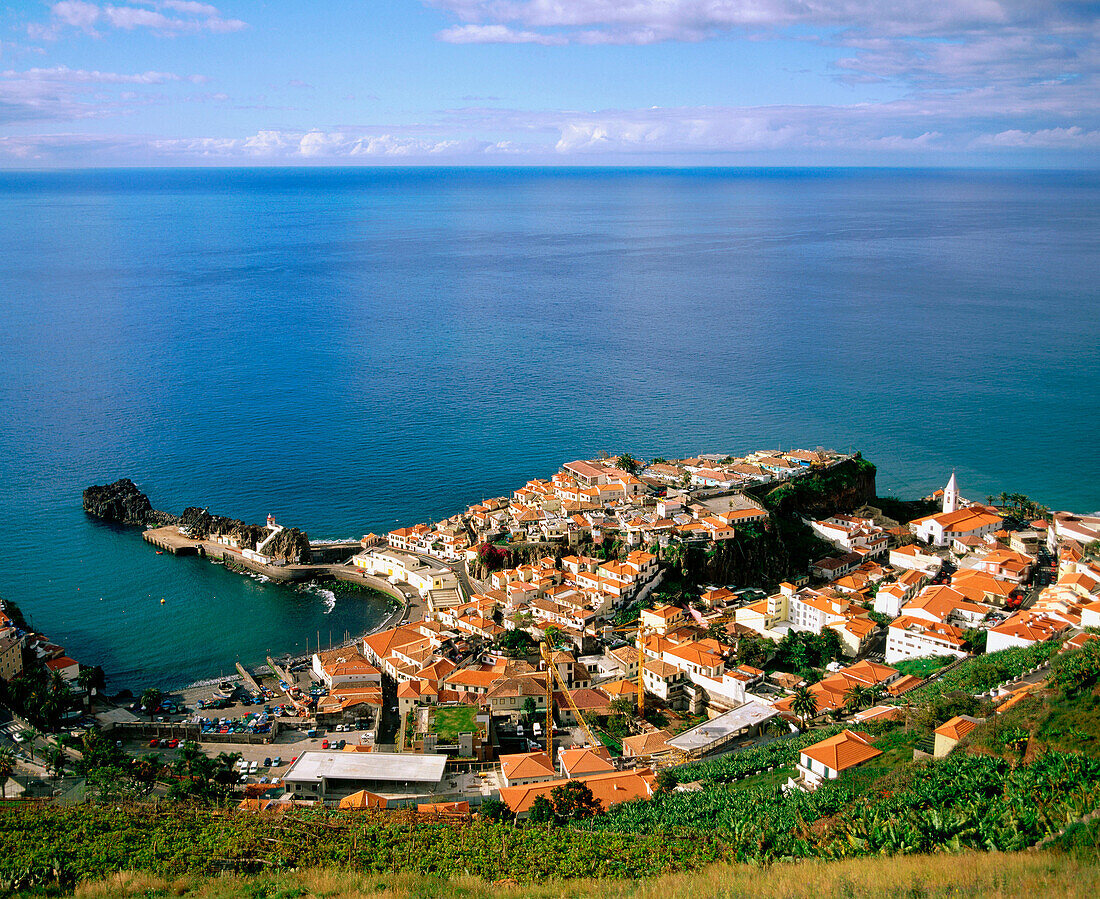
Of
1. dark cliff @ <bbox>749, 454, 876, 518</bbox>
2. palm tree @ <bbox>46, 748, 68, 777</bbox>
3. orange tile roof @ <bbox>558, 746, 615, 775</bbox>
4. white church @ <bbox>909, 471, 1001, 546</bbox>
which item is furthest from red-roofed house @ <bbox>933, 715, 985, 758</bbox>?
palm tree @ <bbox>46, 748, 68, 777</bbox>

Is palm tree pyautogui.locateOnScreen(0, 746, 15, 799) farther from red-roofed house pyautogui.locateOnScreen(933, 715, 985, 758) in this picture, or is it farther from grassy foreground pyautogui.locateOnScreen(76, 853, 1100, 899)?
red-roofed house pyautogui.locateOnScreen(933, 715, 985, 758)

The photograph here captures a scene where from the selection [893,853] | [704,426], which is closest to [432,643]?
[893,853]

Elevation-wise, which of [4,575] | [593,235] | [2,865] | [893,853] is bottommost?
[4,575]

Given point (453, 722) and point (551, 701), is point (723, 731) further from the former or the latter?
point (453, 722)

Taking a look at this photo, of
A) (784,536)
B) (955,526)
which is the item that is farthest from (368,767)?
(955,526)

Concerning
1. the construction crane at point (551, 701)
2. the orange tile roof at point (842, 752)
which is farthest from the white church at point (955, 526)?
the orange tile roof at point (842, 752)

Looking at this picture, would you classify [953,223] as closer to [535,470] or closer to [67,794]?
[535,470]
